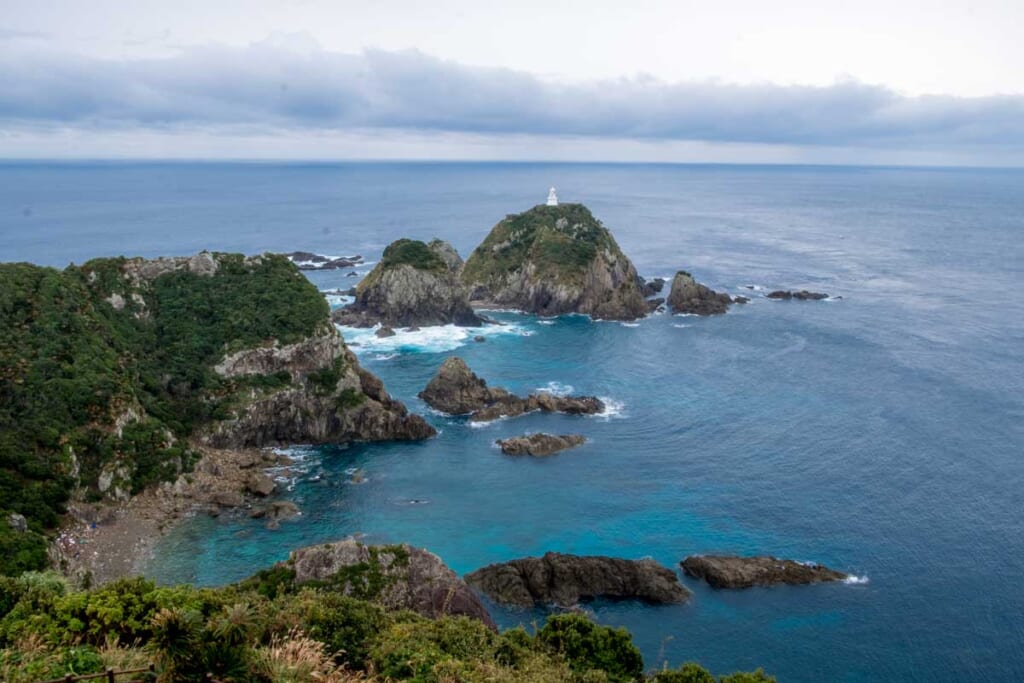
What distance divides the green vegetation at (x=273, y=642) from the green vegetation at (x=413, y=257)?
247 ft

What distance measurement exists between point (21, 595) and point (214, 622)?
1352 cm

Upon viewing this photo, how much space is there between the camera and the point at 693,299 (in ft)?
370

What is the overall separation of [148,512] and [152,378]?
15.5m

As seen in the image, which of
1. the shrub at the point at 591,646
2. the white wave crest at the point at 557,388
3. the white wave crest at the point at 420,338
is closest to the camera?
the shrub at the point at 591,646

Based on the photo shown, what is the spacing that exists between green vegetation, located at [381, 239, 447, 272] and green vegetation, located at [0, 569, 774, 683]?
75.3 meters

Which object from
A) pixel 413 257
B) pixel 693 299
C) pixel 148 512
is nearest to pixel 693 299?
pixel 693 299

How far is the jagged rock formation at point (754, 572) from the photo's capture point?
46.8 meters

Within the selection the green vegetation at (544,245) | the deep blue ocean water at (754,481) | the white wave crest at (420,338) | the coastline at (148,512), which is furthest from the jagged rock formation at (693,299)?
the coastline at (148,512)

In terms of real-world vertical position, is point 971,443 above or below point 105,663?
below

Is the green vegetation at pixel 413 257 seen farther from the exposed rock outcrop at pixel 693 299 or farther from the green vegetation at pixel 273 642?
the green vegetation at pixel 273 642

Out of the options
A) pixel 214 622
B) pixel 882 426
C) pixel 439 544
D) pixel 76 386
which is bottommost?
pixel 439 544

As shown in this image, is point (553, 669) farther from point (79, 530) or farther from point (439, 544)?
point (79, 530)

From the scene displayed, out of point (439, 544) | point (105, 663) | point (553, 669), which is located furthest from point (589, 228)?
point (105, 663)

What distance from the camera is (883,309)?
11262 centimetres
